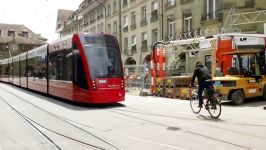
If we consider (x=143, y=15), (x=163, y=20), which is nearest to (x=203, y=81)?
(x=163, y=20)

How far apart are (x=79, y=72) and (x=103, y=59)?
1.08 metres

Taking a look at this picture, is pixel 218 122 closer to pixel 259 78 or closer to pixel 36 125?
pixel 36 125

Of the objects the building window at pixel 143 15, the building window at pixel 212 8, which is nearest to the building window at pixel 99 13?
the building window at pixel 143 15

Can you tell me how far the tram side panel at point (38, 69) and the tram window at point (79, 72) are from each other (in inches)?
240

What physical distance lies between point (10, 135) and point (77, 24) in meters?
65.9

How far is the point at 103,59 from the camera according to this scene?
15984mm

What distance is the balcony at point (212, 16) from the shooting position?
2880 centimetres

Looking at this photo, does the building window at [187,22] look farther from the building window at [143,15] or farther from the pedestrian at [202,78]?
the pedestrian at [202,78]

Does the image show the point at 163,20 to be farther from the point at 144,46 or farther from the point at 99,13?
the point at 99,13

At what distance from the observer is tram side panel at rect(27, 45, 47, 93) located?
72.7ft

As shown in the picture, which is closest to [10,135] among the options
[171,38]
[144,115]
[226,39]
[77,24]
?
[144,115]

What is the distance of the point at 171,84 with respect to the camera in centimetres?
2097

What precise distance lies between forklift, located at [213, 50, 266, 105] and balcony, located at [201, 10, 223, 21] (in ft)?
38.6

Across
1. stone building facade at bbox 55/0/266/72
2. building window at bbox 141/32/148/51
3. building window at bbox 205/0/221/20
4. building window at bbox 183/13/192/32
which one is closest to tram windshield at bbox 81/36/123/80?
stone building facade at bbox 55/0/266/72
